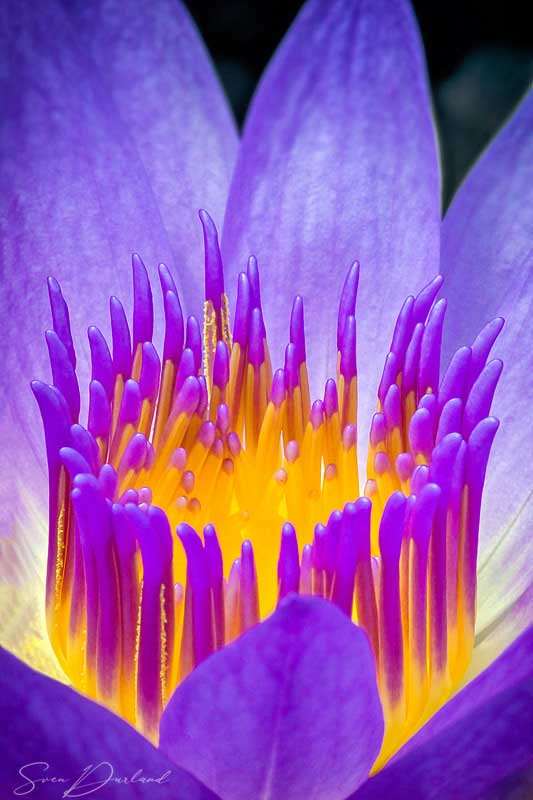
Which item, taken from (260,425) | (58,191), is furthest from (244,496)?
(58,191)

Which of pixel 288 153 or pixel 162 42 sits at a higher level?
pixel 162 42

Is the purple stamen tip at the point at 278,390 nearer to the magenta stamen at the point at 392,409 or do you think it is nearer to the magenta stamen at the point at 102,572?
the magenta stamen at the point at 392,409

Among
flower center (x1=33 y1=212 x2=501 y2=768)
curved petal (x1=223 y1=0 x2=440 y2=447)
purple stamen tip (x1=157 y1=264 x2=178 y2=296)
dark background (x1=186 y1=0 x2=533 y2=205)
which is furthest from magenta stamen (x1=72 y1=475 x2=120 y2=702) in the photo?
dark background (x1=186 y1=0 x2=533 y2=205)

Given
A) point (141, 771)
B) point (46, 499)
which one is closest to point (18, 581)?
point (46, 499)

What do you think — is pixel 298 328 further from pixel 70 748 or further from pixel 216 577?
pixel 70 748

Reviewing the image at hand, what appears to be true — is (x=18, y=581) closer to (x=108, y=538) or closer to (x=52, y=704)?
(x=108, y=538)
